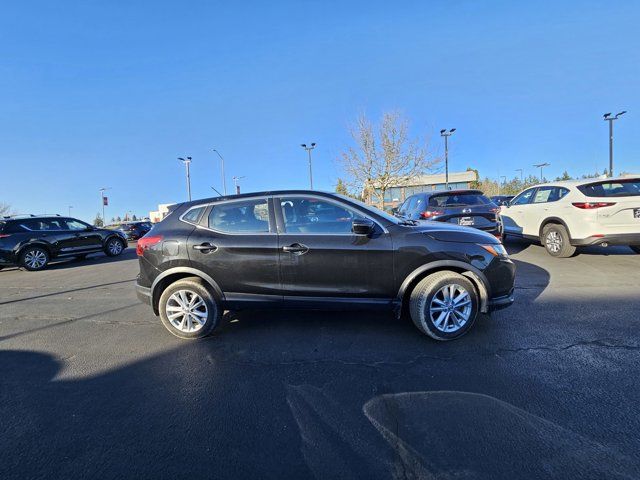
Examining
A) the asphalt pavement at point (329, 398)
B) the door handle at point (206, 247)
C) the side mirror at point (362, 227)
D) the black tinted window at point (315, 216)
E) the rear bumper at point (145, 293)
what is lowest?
the asphalt pavement at point (329, 398)

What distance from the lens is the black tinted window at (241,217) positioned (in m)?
4.15

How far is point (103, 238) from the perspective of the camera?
13.2m

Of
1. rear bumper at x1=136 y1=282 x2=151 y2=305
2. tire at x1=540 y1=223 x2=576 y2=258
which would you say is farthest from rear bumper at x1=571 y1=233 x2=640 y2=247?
rear bumper at x1=136 y1=282 x2=151 y2=305

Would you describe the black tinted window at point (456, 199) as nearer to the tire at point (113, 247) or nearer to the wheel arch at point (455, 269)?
the wheel arch at point (455, 269)

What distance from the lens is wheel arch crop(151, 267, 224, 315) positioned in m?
4.14

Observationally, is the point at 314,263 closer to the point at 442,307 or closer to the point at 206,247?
the point at 206,247

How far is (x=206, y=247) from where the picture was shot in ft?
13.6

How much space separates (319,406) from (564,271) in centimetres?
632

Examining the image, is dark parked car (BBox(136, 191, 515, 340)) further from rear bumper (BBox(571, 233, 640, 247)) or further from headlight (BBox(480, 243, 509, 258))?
rear bumper (BBox(571, 233, 640, 247))

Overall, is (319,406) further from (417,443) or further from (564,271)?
(564,271)

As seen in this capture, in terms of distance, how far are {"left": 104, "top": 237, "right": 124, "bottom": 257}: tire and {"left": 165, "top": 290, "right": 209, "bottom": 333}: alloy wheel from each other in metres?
11.0

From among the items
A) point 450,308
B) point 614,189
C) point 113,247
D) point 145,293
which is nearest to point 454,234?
point 450,308

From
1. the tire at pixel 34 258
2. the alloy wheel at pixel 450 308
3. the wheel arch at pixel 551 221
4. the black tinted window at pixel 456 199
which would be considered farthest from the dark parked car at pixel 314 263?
the tire at pixel 34 258

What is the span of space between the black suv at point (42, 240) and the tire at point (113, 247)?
33 centimetres
